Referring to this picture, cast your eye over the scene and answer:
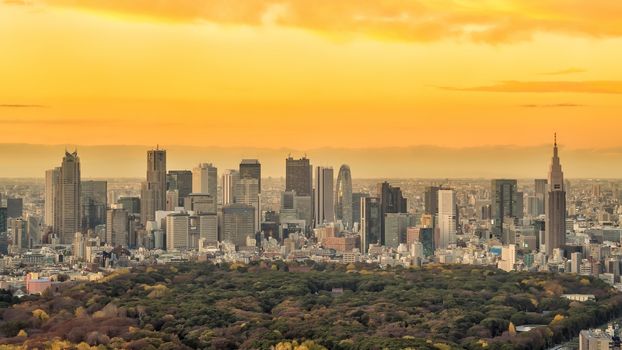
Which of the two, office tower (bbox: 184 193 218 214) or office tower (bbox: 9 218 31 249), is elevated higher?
office tower (bbox: 184 193 218 214)

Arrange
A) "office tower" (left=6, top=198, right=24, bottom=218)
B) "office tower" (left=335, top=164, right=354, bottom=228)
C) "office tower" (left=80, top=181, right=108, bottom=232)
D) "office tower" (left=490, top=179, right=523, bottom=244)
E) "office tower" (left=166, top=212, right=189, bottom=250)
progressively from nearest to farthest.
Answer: "office tower" (left=166, top=212, right=189, bottom=250), "office tower" (left=6, top=198, right=24, bottom=218), "office tower" (left=80, top=181, right=108, bottom=232), "office tower" (left=490, top=179, right=523, bottom=244), "office tower" (left=335, top=164, right=354, bottom=228)

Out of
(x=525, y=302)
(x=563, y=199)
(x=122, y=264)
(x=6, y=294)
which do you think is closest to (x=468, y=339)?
(x=525, y=302)

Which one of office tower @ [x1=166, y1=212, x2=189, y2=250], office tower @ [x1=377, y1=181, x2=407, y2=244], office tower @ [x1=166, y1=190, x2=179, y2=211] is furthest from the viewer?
office tower @ [x1=166, y1=190, x2=179, y2=211]

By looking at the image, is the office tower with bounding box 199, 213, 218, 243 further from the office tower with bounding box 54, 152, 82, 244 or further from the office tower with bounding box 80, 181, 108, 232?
the office tower with bounding box 54, 152, 82, 244

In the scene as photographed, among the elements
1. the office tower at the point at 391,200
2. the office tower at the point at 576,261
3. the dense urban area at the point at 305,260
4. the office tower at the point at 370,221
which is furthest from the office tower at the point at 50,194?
the office tower at the point at 576,261

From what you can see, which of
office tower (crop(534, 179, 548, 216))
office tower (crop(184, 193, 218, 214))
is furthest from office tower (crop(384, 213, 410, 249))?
office tower (crop(184, 193, 218, 214))

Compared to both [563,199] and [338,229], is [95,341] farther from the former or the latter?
[338,229]

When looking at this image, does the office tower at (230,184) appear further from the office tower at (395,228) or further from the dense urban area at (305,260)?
the office tower at (395,228)
